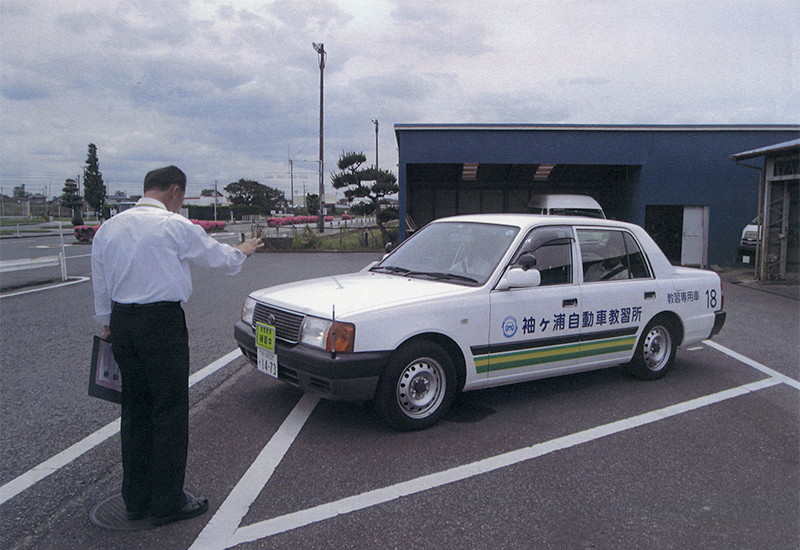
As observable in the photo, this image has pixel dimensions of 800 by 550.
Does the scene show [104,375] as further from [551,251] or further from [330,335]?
[551,251]

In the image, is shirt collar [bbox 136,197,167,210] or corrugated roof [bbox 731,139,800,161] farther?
corrugated roof [bbox 731,139,800,161]

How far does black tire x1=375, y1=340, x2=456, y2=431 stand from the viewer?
3.82 meters

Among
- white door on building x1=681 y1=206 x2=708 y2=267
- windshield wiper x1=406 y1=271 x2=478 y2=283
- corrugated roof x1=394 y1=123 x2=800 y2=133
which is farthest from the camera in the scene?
white door on building x1=681 y1=206 x2=708 y2=267

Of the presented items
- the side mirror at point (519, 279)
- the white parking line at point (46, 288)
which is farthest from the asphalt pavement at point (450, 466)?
the white parking line at point (46, 288)

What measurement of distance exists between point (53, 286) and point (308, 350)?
1101 centimetres

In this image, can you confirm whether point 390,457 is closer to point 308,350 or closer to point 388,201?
point 308,350

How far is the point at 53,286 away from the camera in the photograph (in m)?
12.4

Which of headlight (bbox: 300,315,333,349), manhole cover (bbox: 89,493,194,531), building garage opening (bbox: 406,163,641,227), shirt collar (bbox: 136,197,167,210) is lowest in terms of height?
manhole cover (bbox: 89,493,194,531)

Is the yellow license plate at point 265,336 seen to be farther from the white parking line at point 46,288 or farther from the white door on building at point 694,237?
the white door on building at point 694,237

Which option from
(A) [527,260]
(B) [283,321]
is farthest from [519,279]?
(B) [283,321]

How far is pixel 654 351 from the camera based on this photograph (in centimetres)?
539

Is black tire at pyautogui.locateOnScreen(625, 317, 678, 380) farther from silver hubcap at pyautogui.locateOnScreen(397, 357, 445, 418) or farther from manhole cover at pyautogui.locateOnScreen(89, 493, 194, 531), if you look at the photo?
manhole cover at pyautogui.locateOnScreen(89, 493, 194, 531)

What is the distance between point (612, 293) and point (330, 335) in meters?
2.57

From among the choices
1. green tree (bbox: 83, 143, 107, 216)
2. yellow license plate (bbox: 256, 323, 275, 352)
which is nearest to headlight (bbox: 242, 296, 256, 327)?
yellow license plate (bbox: 256, 323, 275, 352)
